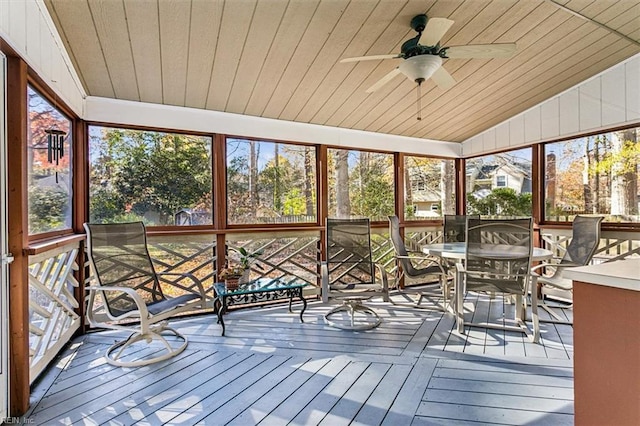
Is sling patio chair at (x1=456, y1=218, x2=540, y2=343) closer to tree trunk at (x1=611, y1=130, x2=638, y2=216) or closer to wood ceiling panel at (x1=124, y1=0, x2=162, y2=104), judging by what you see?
tree trunk at (x1=611, y1=130, x2=638, y2=216)

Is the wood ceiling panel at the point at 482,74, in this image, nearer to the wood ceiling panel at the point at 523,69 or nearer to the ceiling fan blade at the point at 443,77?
the wood ceiling panel at the point at 523,69

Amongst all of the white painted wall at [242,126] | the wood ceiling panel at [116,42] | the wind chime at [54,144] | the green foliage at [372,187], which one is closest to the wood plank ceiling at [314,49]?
the wood ceiling panel at [116,42]

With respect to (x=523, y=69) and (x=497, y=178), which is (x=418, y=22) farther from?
(x=497, y=178)

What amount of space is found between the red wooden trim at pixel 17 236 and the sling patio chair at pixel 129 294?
2.00ft

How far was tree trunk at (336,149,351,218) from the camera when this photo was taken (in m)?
4.76

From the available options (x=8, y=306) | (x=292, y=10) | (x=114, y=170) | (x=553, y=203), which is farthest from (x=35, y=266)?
(x=553, y=203)

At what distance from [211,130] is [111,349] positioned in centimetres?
229

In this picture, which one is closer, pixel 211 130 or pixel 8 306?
pixel 8 306

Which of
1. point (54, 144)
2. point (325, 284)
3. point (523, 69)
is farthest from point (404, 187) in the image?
point (54, 144)

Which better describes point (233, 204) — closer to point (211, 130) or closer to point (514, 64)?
point (211, 130)

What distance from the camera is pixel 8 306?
1.94m

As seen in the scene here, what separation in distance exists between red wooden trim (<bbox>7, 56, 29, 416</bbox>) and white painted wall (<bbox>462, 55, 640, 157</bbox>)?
16.3 feet

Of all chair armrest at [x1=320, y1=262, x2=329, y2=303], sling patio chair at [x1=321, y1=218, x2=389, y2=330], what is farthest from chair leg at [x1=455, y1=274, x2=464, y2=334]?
chair armrest at [x1=320, y1=262, x2=329, y2=303]

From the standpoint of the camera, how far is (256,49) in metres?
2.85
